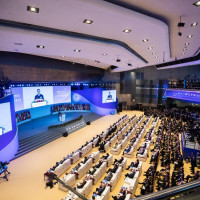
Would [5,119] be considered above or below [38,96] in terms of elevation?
below

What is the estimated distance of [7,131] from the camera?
10.4m

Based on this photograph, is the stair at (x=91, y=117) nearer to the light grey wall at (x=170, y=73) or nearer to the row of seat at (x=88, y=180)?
the row of seat at (x=88, y=180)

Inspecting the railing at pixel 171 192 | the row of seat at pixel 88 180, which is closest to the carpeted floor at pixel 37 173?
the row of seat at pixel 88 180

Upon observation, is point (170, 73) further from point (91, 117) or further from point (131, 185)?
point (131, 185)

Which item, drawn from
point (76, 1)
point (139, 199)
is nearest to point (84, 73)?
point (76, 1)

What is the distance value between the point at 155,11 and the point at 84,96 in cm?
1925

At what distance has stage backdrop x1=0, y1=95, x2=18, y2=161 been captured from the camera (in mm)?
9859

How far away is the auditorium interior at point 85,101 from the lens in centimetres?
470

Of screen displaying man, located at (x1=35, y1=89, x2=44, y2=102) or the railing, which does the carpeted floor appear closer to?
screen displaying man, located at (x1=35, y1=89, x2=44, y2=102)

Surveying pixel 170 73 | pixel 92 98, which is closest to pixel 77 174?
pixel 92 98

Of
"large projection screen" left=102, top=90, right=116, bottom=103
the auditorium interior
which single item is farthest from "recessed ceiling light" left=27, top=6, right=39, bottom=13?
"large projection screen" left=102, top=90, right=116, bottom=103

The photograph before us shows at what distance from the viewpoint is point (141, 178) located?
29.0 feet

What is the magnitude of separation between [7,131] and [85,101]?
14209mm

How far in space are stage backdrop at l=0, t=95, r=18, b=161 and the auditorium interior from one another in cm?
7
